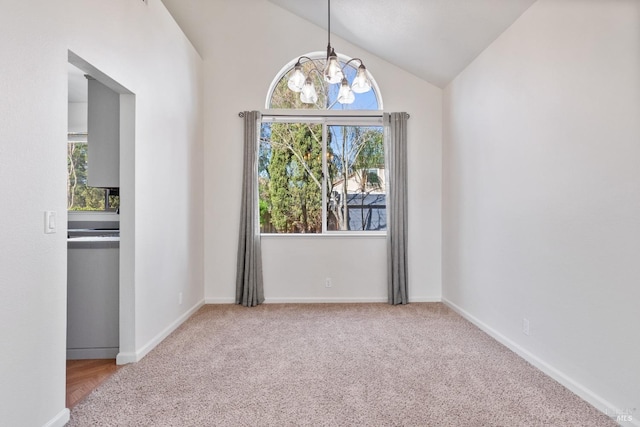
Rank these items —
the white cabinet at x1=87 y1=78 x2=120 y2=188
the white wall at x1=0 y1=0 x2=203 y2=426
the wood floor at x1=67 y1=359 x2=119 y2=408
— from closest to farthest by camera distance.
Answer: the white wall at x1=0 y1=0 x2=203 y2=426 → the wood floor at x1=67 y1=359 x2=119 y2=408 → the white cabinet at x1=87 y1=78 x2=120 y2=188

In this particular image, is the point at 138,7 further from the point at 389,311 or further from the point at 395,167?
the point at 389,311

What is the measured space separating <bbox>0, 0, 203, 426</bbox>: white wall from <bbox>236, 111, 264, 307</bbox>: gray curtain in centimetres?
138

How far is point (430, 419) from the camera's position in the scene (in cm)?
191

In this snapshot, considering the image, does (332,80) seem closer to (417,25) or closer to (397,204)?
(417,25)

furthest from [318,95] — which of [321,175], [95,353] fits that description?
[95,353]

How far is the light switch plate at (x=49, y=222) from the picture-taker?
1.79m

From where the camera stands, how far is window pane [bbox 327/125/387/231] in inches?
181

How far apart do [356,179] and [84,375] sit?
11.1 feet

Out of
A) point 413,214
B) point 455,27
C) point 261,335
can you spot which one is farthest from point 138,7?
point 413,214

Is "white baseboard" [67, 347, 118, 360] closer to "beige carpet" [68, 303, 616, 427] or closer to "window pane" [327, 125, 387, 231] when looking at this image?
"beige carpet" [68, 303, 616, 427]

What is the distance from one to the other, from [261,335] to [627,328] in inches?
103

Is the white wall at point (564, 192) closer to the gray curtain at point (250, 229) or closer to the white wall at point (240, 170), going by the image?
the white wall at point (240, 170)

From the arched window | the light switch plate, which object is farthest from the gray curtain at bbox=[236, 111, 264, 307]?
the light switch plate

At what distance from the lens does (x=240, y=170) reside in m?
4.39
